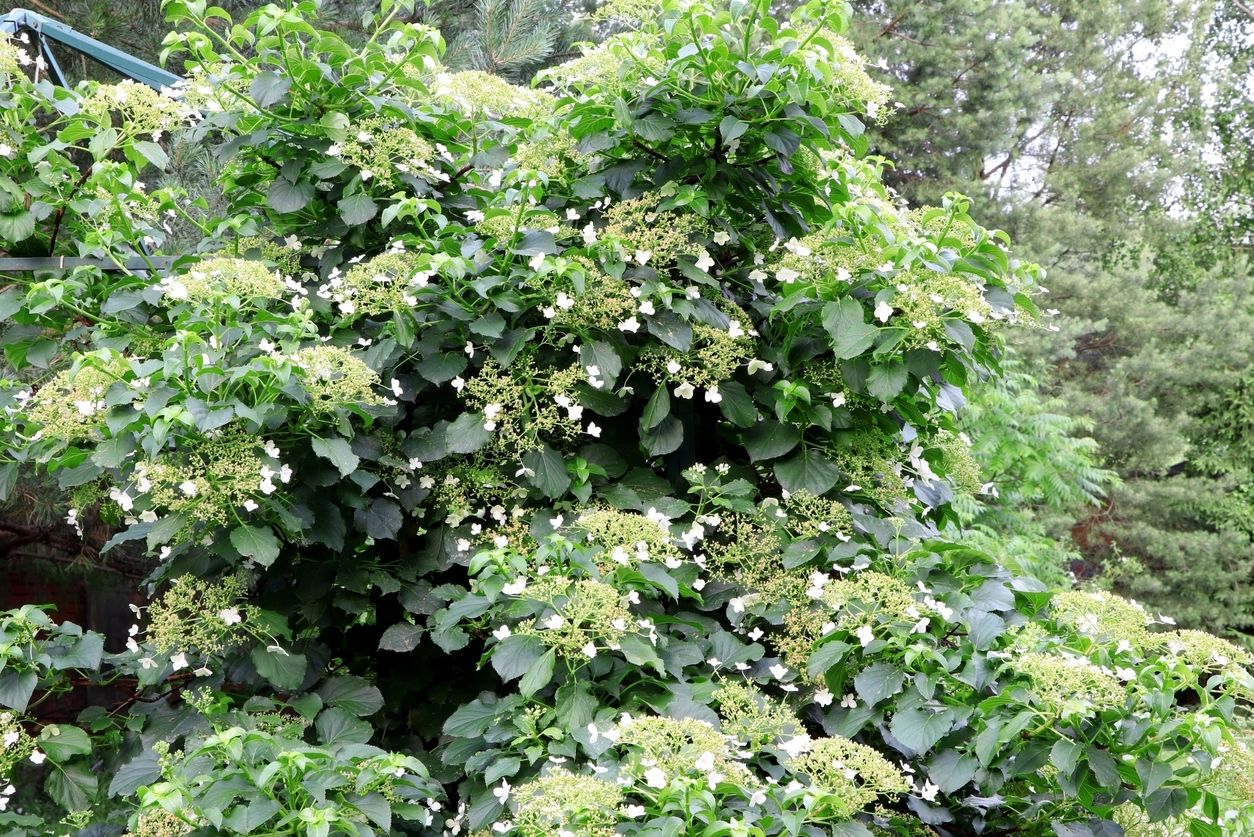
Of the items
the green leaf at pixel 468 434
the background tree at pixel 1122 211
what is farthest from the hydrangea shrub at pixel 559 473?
the background tree at pixel 1122 211

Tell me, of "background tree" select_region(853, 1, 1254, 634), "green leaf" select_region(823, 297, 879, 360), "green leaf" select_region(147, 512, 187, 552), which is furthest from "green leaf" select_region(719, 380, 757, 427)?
"background tree" select_region(853, 1, 1254, 634)

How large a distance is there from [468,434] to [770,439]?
66 cm

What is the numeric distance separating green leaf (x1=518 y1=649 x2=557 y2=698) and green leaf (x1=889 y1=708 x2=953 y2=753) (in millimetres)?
586

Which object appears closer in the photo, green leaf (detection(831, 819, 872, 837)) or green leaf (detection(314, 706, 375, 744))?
green leaf (detection(831, 819, 872, 837))

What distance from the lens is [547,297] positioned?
2.03 metres

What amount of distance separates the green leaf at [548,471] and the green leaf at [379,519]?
299 mm

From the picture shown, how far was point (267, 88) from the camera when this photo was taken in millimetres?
2125

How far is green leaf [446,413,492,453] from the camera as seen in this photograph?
201 cm

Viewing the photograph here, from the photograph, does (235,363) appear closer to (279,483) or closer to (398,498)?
(279,483)

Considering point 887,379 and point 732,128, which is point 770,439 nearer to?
point 887,379

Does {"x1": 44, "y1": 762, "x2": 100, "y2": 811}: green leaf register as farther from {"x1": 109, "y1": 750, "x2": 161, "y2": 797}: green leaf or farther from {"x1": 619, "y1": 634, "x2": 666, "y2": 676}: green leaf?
{"x1": 619, "y1": 634, "x2": 666, "y2": 676}: green leaf

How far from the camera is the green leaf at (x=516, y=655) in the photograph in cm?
168

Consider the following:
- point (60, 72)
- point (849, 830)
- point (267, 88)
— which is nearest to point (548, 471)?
point (849, 830)

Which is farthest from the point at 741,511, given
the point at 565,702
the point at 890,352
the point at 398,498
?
the point at 398,498
